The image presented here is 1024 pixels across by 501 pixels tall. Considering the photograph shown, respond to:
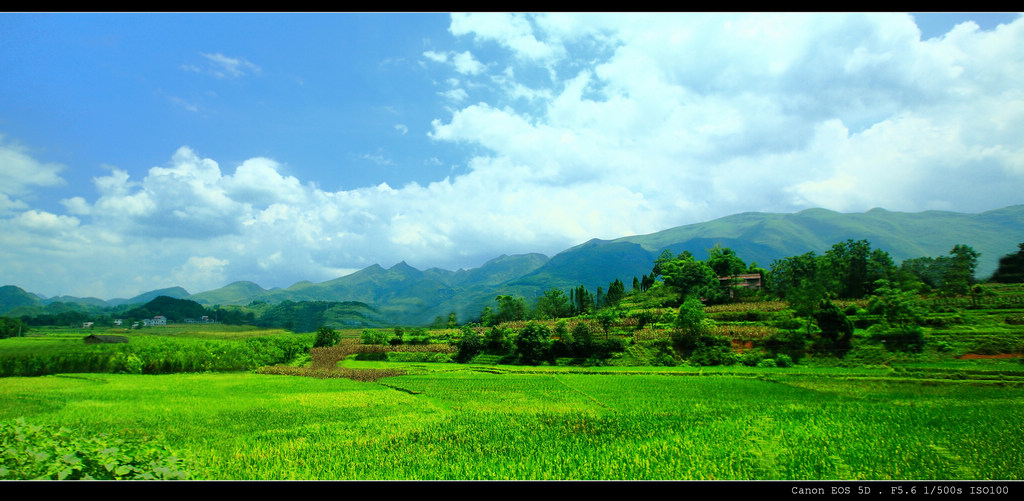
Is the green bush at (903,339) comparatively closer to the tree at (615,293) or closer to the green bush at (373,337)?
the tree at (615,293)

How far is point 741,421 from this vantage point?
25.5ft

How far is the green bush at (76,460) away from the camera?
388 cm

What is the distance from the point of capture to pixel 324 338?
25.5 meters

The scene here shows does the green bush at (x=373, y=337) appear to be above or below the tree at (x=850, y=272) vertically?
below

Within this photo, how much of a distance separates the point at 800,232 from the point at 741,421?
74208 millimetres

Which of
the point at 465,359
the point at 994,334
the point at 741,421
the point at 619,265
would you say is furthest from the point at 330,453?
the point at 619,265

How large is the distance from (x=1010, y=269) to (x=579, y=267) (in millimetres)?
46262

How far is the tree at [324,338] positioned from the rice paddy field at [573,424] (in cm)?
1185

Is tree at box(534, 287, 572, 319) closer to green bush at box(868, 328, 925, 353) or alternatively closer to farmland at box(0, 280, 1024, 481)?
farmland at box(0, 280, 1024, 481)

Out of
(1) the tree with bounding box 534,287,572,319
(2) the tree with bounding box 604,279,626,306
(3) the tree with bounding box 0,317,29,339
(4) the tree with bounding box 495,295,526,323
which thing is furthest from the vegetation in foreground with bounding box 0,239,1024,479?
(2) the tree with bounding box 604,279,626,306

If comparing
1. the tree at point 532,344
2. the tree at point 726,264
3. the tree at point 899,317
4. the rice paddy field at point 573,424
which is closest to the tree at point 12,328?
the rice paddy field at point 573,424

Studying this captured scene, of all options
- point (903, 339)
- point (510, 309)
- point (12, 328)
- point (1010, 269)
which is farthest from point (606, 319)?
point (12, 328)
